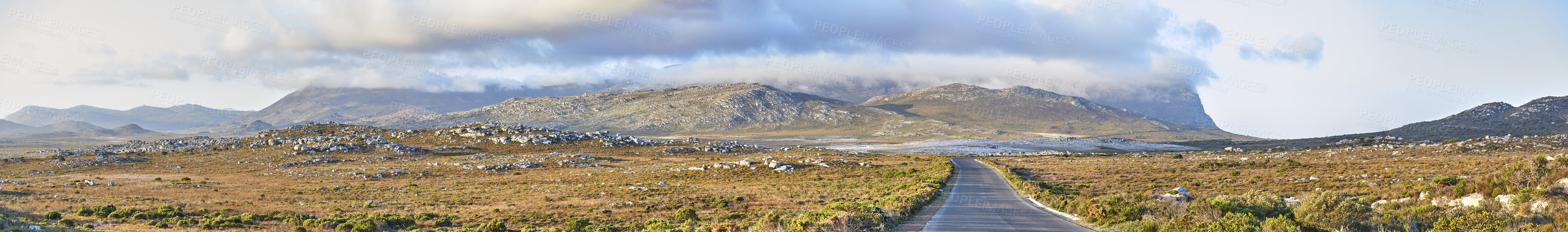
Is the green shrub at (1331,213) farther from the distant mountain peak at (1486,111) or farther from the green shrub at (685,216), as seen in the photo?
the distant mountain peak at (1486,111)

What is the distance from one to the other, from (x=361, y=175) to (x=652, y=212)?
44.2 metres

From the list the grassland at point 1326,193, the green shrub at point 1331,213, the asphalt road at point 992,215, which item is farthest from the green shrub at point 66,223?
the green shrub at point 1331,213

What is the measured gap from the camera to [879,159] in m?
85.0

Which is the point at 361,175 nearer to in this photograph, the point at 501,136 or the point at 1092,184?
the point at 501,136

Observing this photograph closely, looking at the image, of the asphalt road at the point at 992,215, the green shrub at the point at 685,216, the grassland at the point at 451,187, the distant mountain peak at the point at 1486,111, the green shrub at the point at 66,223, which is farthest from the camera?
the distant mountain peak at the point at 1486,111

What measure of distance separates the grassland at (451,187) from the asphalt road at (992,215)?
62.7 inches

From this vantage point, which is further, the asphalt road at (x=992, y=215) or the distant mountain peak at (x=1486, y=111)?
the distant mountain peak at (x=1486, y=111)

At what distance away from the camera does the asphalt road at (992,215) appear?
18.8 meters

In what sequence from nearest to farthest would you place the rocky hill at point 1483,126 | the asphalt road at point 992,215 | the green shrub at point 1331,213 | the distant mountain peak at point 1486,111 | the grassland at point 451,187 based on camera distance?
1. the green shrub at point 1331,213
2. the asphalt road at point 992,215
3. the grassland at point 451,187
4. the rocky hill at point 1483,126
5. the distant mountain peak at point 1486,111

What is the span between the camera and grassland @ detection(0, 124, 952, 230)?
81.7 feet

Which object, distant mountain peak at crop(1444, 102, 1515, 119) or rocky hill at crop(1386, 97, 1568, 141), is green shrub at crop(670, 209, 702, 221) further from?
distant mountain peak at crop(1444, 102, 1515, 119)

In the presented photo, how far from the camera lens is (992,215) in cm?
2184

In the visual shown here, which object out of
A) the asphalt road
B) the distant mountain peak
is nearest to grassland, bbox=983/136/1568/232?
the asphalt road

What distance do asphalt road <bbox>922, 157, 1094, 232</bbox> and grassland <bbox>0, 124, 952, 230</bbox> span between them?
1.59m
